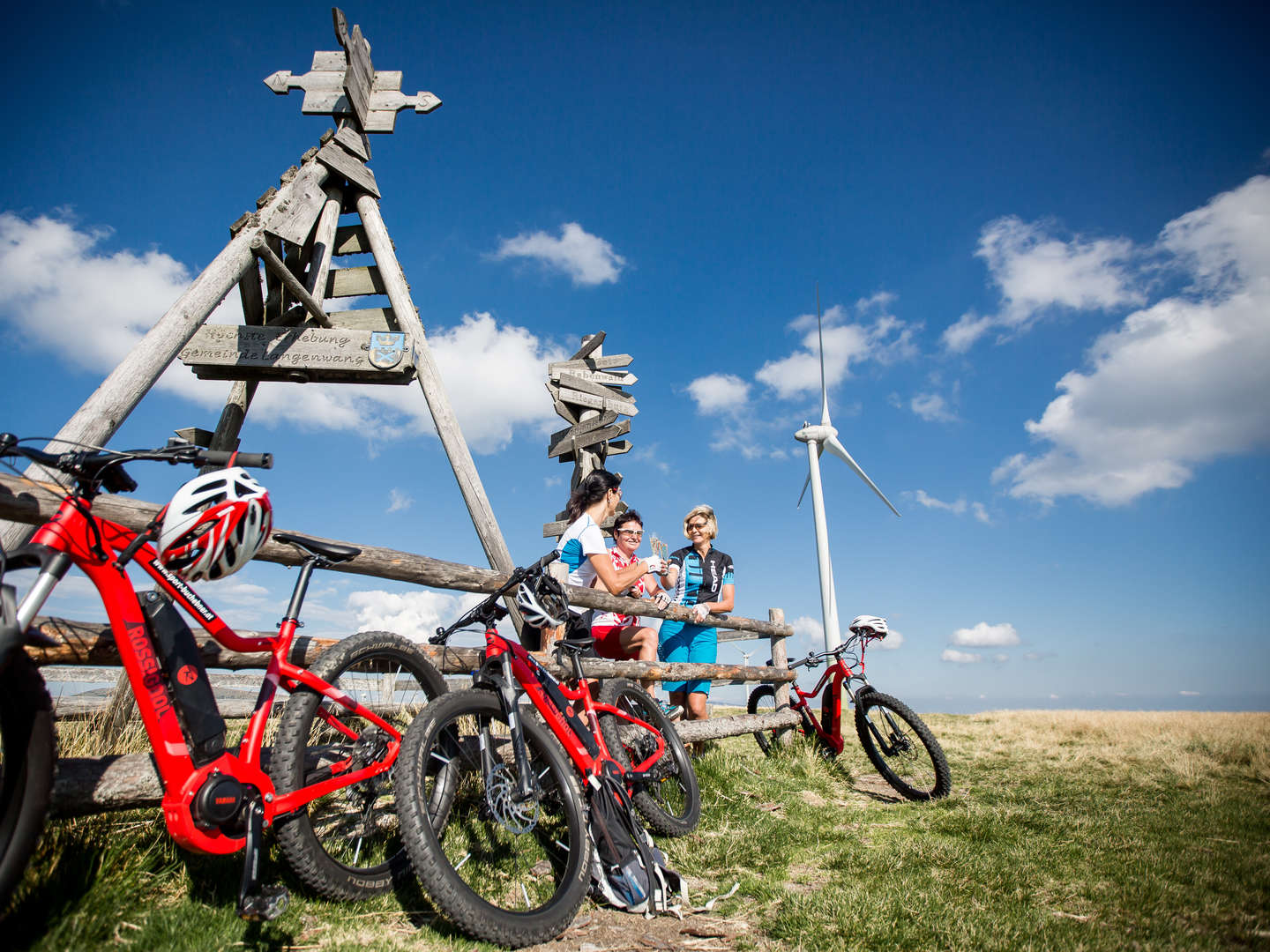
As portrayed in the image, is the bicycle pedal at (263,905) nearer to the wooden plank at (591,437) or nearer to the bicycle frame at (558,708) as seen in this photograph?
the bicycle frame at (558,708)

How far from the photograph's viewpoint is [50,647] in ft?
7.64

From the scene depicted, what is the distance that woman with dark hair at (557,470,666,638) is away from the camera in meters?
4.71

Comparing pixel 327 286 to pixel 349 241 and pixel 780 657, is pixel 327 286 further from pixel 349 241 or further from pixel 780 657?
pixel 780 657

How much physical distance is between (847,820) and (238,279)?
611cm

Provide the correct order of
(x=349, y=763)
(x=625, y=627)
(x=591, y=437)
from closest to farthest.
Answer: (x=349, y=763) → (x=625, y=627) → (x=591, y=437)

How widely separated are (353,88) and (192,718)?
5.91 metres

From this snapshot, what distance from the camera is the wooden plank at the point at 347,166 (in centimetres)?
601

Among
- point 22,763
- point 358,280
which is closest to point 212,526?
point 22,763

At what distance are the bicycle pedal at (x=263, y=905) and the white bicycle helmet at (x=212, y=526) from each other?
3.48 feet

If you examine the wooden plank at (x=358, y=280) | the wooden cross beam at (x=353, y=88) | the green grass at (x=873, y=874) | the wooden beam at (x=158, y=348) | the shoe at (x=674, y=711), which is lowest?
the green grass at (x=873, y=874)

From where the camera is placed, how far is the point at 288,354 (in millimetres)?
5582

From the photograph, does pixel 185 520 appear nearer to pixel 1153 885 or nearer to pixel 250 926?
pixel 250 926

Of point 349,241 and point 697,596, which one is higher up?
point 349,241

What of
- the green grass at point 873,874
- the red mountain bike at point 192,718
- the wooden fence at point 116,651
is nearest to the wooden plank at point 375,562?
the wooden fence at point 116,651
